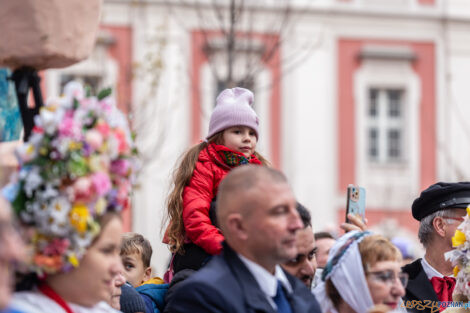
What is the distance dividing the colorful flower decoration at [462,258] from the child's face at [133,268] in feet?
6.80

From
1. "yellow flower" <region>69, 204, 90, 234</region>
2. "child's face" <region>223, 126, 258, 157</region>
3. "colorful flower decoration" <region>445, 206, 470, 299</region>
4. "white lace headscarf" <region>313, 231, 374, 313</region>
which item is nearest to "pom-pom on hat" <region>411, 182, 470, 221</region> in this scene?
"colorful flower decoration" <region>445, 206, 470, 299</region>

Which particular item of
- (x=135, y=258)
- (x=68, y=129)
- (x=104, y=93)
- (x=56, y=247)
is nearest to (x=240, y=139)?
(x=135, y=258)

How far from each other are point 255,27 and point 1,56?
2170cm

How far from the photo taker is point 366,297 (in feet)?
15.5

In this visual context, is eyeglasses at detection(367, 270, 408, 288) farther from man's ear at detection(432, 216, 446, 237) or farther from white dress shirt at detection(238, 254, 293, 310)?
man's ear at detection(432, 216, 446, 237)

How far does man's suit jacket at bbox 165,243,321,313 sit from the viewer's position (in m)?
4.39

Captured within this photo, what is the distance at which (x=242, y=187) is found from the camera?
14.6 ft

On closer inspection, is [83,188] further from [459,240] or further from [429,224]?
[429,224]

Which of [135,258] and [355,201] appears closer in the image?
[355,201]

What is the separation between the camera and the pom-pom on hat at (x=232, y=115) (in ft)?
20.1

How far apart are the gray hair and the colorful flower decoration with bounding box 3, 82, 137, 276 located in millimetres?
2938

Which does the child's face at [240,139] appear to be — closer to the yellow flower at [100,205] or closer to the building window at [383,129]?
the yellow flower at [100,205]

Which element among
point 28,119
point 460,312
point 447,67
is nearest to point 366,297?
point 460,312

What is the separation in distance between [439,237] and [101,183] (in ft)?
10.0
